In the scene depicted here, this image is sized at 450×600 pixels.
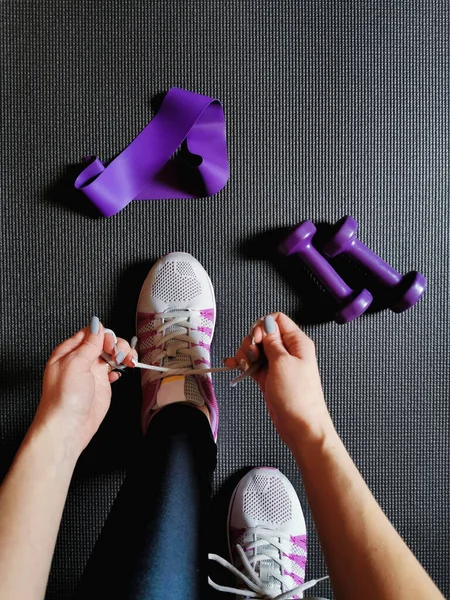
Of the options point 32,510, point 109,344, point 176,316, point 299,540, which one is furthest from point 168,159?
point 299,540

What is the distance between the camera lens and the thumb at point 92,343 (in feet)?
2.41

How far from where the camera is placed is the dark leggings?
0.62 meters

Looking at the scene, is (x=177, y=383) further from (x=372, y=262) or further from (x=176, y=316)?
(x=372, y=262)

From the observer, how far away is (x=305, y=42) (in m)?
1.03

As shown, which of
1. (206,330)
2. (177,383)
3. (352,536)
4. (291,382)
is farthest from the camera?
(206,330)

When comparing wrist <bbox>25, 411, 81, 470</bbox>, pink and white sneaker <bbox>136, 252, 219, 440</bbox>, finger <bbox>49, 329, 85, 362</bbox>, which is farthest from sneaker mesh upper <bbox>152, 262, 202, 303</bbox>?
wrist <bbox>25, 411, 81, 470</bbox>

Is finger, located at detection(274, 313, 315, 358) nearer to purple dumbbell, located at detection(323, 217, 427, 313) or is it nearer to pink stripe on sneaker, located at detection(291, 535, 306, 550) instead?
purple dumbbell, located at detection(323, 217, 427, 313)

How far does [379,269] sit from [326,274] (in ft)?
0.35

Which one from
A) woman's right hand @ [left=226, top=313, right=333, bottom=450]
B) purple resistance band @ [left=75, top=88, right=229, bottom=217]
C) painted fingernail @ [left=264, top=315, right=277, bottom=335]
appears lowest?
woman's right hand @ [left=226, top=313, right=333, bottom=450]

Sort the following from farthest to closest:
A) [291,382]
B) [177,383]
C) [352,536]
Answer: [177,383], [291,382], [352,536]

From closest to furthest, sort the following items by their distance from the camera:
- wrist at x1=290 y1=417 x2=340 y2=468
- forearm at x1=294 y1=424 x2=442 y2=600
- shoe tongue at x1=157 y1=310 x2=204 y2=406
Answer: forearm at x1=294 y1=424 x2=442 y2=600, wrist at x1=290 y1=417 x2=340 y2=468, shoe tongue at x1=157 y1=310 x2=204 y2=406

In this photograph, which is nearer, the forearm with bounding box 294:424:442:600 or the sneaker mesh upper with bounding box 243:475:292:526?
the forearm with bounding box 294:424:442:600

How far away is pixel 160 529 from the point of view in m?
0.65

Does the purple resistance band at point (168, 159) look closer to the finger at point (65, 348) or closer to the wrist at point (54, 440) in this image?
the finger at point (65, 348)
